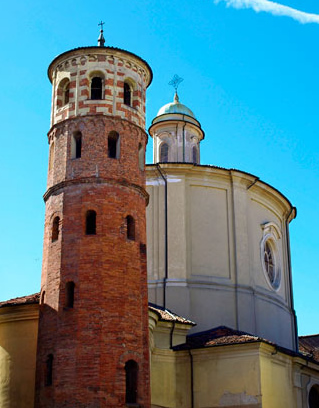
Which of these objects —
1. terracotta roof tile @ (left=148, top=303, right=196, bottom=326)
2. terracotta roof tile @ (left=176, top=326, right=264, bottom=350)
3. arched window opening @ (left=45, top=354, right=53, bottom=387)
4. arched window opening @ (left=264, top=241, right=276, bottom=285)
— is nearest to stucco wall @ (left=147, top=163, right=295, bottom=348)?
terracotta roof tile @ (left=148, top=303, right=196, bottom=326)

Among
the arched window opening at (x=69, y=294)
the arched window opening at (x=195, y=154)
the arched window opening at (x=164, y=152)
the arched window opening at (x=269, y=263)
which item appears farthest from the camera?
the arched window opening at (x=195, y=154)

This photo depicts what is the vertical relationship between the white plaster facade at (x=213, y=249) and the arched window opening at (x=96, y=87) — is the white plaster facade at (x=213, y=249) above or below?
below

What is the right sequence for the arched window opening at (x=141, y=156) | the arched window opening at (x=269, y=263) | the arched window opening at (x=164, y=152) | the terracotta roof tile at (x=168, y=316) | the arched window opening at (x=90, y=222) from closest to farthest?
the arched window opening at (x=90, y=222)
the arched window opening at (x=141, y=156)
the terracotta roof tile at (x=168, y=316)
the arched window opening at (x=269, y=263)
the arched window opening at (x=164, y=152)

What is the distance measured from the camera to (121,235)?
64.0ft

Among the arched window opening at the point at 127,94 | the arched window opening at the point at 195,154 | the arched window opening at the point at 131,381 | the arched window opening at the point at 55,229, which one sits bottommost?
the arched window opening at the point at 131,381

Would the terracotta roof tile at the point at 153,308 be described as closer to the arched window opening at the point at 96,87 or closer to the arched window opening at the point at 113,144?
the arched window opening at the point at 113,144

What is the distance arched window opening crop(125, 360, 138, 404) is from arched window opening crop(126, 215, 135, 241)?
353 cm

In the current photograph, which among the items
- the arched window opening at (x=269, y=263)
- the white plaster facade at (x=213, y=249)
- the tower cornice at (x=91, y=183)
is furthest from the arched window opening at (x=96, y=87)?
the arched window opening at (x=269, y=263)

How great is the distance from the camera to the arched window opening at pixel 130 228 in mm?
19922

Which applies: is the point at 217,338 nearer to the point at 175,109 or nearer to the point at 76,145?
the point at 76,145

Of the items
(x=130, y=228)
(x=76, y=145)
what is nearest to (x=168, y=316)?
(x=130, y=228)

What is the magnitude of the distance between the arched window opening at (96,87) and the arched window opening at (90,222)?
393 cm

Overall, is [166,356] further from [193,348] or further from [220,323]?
[220,323]

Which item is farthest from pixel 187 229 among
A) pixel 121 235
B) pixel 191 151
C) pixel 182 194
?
pixel 121 235
